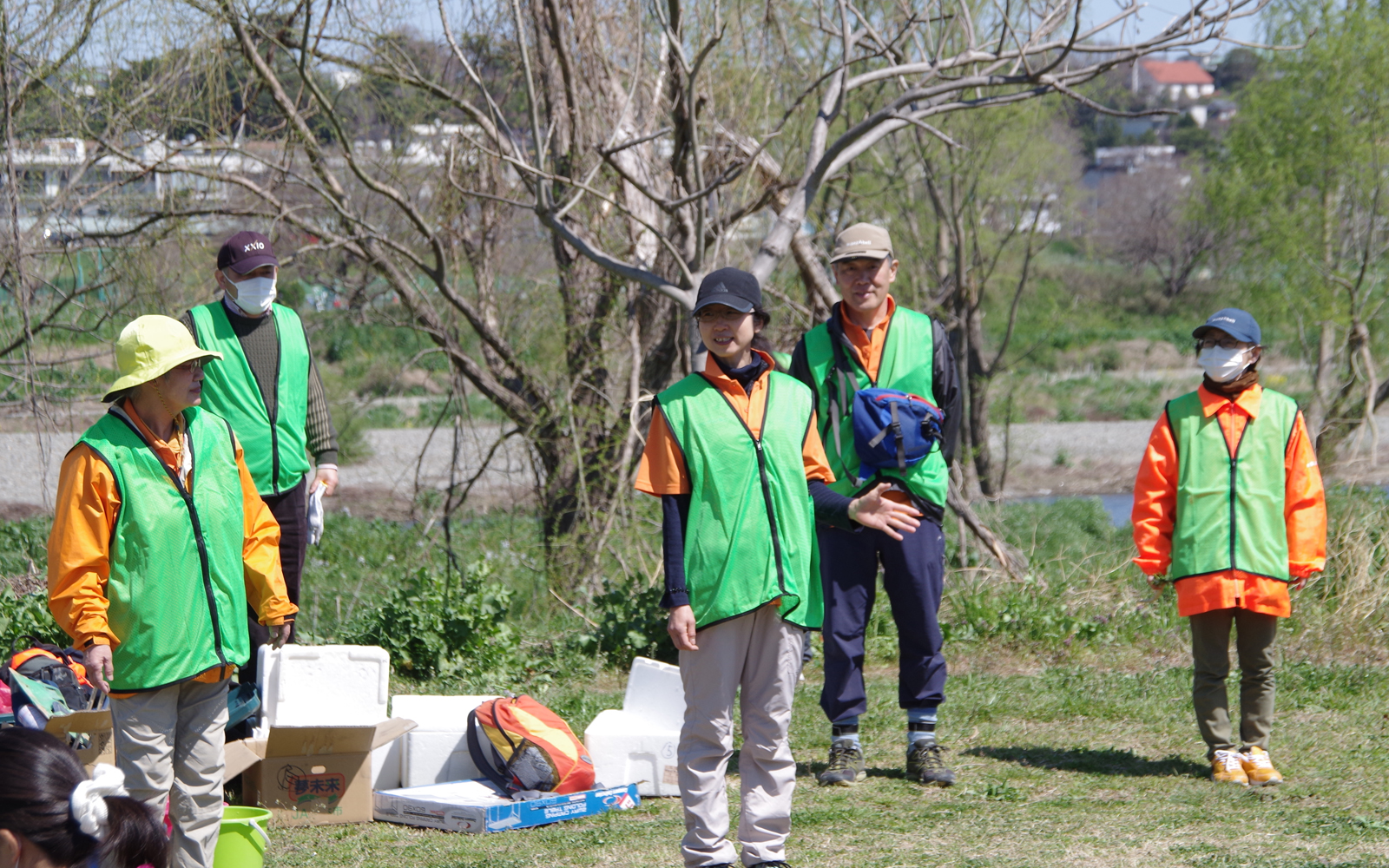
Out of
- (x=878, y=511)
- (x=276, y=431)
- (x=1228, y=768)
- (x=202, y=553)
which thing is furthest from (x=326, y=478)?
(x=1228, y=768)

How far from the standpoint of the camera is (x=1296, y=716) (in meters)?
5.62

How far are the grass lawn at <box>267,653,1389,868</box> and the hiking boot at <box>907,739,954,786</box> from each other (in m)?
0.05

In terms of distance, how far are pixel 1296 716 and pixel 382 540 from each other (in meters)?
9.01

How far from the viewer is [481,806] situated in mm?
4219

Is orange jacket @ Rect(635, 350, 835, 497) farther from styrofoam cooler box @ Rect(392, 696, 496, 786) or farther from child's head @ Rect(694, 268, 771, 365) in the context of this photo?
styrofoam cooler box @ Rect(392, 696, 496, 786)

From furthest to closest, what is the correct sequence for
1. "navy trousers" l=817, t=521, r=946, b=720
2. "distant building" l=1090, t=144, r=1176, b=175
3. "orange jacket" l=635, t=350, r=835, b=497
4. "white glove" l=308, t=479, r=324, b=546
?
"distant building" l=1090, t=144, r=1176, b=175 < "white glove" l=308, t=479, r=324, b=546 < "navy trousers" l=817, t=521, r=946, b=720 < "orange jacket" l=635, t=350, r=835, b=497

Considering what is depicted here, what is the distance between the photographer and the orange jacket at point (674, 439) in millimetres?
3609

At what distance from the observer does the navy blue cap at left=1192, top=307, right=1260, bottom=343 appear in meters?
4.61

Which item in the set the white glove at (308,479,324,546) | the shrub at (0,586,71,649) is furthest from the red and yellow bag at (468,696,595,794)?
the shrub at (0,586,71,649)

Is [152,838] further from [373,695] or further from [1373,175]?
[1373,175]

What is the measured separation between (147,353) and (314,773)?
5.49ft

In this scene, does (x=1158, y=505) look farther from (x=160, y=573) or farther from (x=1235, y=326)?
(x=160, y=573)

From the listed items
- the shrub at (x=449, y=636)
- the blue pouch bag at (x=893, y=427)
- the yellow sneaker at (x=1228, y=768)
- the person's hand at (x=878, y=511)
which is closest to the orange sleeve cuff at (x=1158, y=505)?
the yellow sneaker at (x=1228, y=768)

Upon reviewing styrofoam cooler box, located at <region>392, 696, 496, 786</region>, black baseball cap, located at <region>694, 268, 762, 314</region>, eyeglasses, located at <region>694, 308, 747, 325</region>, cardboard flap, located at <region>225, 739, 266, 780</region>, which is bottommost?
styrofoam cooler box, located at <region>392, 696, 496, 786</region>
